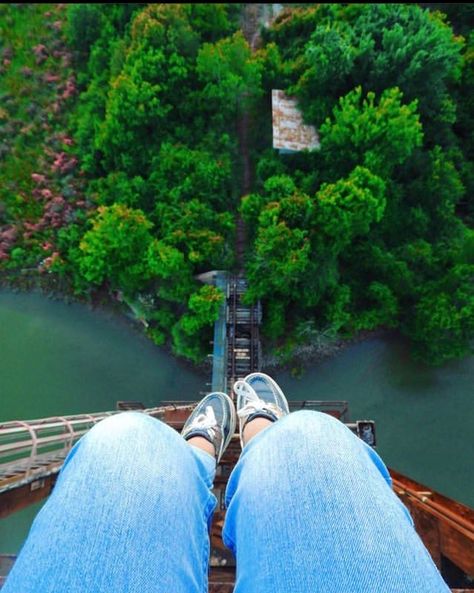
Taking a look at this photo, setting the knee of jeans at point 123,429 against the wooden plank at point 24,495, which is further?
the wooden plank at point 24,495

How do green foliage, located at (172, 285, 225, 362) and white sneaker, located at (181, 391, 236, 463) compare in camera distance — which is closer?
white sneaker, located at (181, 391, 236, 463)

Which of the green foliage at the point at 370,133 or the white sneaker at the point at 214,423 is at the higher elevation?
the green foliage at the point at 370,133

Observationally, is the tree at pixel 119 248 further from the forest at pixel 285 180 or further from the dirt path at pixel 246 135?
the dirt path at pixel 246 135

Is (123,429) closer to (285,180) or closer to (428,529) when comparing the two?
(428,529)

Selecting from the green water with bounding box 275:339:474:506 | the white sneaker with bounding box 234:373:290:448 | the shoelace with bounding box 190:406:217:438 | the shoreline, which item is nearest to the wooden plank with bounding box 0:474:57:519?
the shoelace with bounding box 190:406:217:438

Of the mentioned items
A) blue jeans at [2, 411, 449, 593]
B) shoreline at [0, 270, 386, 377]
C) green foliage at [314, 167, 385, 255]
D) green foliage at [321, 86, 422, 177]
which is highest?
green foliage at [321, 86, 422, 177]

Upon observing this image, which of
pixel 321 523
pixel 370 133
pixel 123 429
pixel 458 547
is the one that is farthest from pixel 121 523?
pixel 370 133

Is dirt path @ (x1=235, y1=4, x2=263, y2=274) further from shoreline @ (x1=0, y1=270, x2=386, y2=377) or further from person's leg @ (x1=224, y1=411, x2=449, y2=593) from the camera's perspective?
person's leg @ (x1=224, y1=411, x2=449, y2=593)

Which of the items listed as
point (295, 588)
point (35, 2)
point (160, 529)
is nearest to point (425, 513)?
point (295, 588)

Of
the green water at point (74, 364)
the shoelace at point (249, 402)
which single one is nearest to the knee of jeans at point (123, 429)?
the shoelace at point (249, 402)
